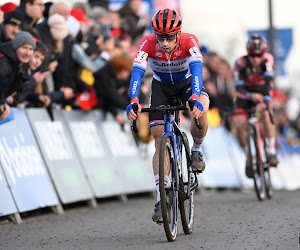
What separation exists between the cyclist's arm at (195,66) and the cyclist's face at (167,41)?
0.79 ft

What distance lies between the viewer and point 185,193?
26.6 feet

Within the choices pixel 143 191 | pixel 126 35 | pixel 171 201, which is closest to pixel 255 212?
pixel 171 201

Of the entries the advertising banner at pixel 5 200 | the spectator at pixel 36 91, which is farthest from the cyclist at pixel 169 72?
the spectator at pixel 36 91

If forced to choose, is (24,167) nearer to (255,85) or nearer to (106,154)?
(106,154)

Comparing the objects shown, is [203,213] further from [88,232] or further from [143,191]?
[143,191]

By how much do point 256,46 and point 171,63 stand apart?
16.7 ft

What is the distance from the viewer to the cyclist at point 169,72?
310 inches

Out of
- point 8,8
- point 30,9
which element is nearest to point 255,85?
point 30,9

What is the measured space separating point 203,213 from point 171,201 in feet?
10.8

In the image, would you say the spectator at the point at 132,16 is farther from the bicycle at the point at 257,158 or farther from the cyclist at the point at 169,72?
the cyclist at the point at 169,72

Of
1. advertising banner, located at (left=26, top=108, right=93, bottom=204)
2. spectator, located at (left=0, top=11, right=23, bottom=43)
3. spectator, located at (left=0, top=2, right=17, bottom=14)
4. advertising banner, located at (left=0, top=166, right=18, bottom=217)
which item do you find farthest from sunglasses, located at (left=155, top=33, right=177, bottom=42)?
spectator, located at (left=0, top=2, right=17, bottom=14)

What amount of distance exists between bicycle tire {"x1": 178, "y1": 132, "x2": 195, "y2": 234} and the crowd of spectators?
9.40 feet

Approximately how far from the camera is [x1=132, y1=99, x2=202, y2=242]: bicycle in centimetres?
752

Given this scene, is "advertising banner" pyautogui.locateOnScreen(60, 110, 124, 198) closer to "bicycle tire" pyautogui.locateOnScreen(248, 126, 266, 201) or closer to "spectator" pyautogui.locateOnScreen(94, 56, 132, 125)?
"spectator" pyautogui.locateOnScreen(94, 56, 132, 125)
